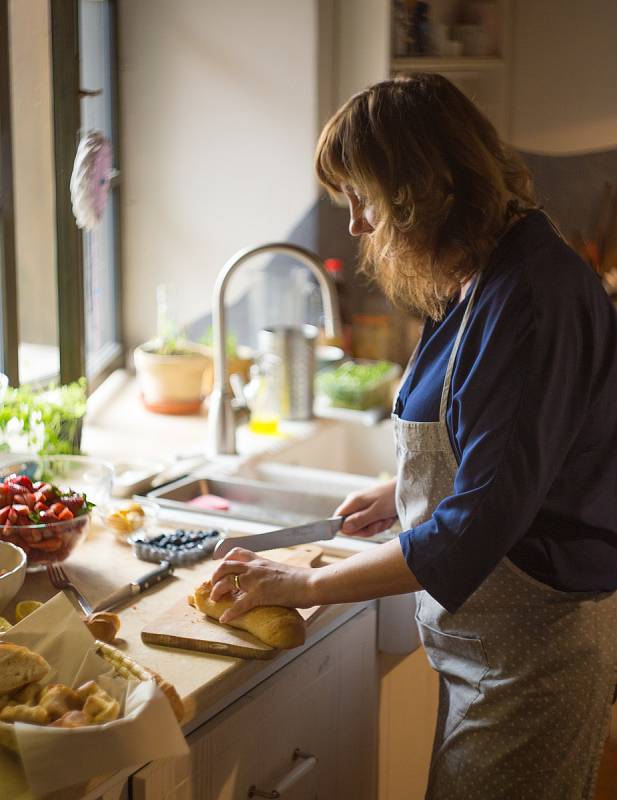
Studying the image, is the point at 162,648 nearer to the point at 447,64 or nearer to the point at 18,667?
the point at 18,667

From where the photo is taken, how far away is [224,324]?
2.13 m

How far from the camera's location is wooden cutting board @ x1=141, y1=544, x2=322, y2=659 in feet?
4.06

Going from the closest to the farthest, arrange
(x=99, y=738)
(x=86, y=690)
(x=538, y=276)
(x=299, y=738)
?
(x=99, y=738), (x=86, y=690), (x=538, y=276), (x=299, y=738)

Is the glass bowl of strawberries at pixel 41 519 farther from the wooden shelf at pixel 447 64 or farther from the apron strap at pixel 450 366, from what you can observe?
the wooden shelf at pixel 447 64

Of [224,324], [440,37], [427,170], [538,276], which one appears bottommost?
[224,324]

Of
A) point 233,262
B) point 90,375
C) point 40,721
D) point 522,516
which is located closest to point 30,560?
point 40,721

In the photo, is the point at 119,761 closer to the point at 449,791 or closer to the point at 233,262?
the point at 449,791

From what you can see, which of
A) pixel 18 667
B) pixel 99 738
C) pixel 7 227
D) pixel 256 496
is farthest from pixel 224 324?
pixel 99 738

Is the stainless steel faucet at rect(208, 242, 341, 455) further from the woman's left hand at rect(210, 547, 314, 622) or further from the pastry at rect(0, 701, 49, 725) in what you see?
the pastry at rect(0, 701, 49, 725)

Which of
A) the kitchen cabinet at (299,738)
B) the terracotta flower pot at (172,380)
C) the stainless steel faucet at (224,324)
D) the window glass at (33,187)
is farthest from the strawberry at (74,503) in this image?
the terracotta flower pot at (172,380)

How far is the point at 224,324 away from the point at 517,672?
1.08 meters

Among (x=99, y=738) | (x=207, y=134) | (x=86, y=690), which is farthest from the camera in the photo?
(x=207, y=134)

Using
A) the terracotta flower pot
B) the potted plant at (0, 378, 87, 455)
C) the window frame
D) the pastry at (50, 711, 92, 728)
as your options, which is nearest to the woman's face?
the pastry at (50, 711, 92, 728)

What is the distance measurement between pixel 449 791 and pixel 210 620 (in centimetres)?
40
